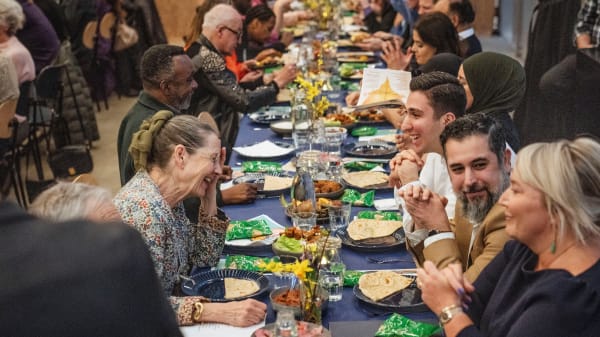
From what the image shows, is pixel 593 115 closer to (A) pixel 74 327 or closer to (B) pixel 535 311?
(B) pixel 535 311

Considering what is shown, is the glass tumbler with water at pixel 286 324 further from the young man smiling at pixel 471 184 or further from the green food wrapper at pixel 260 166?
the green food wrapper at pixel 260 166

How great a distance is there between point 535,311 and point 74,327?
1166 millimetres

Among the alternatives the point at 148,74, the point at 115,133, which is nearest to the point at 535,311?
the point at 148,74

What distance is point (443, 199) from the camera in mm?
2818

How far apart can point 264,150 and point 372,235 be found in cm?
139

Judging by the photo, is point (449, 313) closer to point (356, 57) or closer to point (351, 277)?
point (351, 277)

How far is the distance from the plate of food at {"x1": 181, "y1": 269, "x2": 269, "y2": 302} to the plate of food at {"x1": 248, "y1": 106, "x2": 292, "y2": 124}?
2.33 metres

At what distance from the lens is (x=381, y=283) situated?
2.69 metres

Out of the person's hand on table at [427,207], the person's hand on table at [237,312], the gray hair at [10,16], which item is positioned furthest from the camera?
the gray hair at [10,16]

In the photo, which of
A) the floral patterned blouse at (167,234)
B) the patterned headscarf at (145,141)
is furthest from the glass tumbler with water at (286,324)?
the patterned headscarf at (145,141)

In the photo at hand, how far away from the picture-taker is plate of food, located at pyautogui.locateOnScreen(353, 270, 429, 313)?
255 centimetres

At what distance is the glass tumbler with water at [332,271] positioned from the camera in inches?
105

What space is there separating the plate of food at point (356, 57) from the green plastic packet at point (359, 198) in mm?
3275

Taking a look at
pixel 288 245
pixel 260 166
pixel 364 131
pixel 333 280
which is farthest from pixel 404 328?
pixel 364 131
